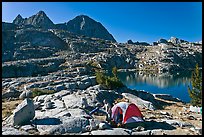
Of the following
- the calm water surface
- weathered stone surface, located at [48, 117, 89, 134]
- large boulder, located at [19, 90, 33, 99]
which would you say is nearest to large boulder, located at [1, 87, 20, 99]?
large boulder, located at [19, 90, 33, 99]

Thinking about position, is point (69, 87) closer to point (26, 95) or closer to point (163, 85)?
point (26, 95)

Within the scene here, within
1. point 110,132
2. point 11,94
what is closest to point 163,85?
→ point 11,94

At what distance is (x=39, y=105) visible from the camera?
29906mm

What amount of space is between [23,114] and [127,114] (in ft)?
27.7

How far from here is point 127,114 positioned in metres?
22.1

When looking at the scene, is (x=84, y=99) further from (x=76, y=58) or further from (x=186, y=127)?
(x=76, y=58)

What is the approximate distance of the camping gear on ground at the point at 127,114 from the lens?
21.4 m

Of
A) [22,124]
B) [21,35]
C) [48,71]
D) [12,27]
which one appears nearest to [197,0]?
[22,124]

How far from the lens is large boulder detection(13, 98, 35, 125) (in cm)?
1988

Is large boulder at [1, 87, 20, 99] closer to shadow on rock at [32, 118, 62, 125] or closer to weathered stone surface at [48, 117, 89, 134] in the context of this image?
shadow on rock at [32, 118, 62, 125]

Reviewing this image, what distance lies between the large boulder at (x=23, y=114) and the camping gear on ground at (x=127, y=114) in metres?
6.91

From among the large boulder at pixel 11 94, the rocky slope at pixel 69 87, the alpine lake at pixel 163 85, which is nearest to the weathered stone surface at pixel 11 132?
the rocky slope at pixel 69 87

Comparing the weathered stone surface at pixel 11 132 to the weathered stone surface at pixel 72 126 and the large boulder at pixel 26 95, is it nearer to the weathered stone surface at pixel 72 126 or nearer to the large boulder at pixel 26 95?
the weathered stone surface at pixel 72 126

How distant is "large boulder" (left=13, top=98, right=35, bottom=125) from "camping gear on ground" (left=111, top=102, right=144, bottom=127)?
6906mm
